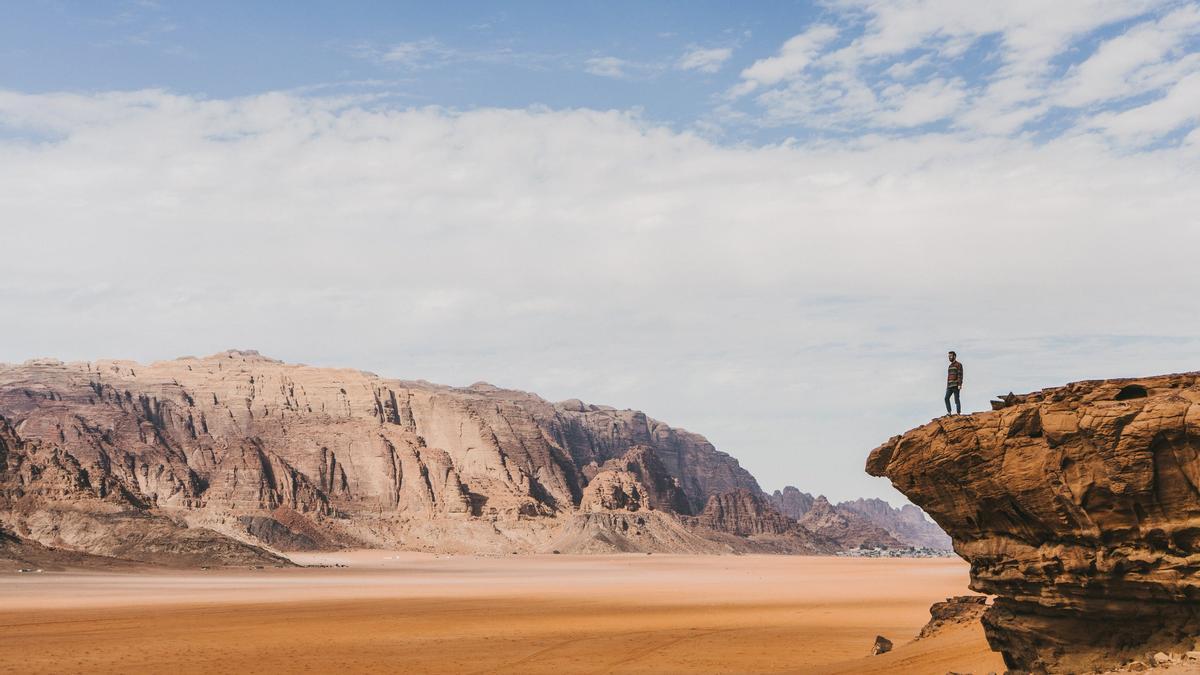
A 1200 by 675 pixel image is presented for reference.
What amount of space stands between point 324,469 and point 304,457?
5329mm

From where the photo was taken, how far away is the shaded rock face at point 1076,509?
34.3 ft

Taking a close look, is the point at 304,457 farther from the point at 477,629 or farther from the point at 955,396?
the point at 955,396

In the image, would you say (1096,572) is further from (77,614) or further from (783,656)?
(77,614)

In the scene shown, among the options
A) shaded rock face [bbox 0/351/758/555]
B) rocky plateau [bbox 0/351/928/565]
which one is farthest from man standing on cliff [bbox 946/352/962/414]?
shaded rock face [bbox 0/351/758/555]

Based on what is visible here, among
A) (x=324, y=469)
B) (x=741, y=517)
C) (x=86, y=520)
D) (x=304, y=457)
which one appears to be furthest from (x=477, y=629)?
(x=741, y=517)

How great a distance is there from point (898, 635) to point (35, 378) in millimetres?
196065

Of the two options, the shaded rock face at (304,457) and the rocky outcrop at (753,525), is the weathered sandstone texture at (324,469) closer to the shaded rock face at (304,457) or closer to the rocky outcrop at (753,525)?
the shaded rock face at (304,457)

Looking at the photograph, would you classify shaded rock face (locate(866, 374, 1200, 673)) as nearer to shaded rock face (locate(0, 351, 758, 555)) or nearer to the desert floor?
the desert floor

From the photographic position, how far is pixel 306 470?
161250 millimetres

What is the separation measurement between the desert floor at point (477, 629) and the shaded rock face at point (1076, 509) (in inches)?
114

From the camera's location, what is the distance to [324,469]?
162 meters

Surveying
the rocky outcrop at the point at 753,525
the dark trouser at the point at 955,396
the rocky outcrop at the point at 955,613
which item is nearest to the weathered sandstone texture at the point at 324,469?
the rocky outcrop at the point at 753,525

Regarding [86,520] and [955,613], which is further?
[86,520]

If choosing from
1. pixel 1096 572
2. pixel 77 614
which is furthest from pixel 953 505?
pixel 77 614
